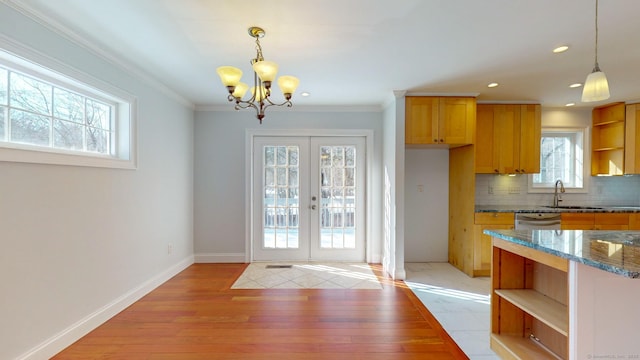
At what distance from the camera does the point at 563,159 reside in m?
4.36

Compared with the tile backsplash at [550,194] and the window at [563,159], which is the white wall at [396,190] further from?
the window at [563,159]

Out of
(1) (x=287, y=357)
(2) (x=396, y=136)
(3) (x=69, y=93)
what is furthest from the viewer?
(2) (x=396, y=136)

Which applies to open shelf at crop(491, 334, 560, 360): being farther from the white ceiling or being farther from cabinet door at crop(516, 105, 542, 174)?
cabinet door at crop(516, 105, 542, 174)

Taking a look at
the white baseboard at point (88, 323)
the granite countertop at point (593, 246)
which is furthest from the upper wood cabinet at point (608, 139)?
the white baseboard at point (88, 323)

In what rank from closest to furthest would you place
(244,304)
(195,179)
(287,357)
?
(287,357)
(244,304)
(195,179)

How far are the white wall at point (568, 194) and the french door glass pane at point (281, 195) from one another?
106 inches

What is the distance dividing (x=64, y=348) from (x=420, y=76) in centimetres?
394

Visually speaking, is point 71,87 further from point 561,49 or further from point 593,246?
point 561,49

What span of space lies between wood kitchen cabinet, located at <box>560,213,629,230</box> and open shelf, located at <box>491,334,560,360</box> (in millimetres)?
2348

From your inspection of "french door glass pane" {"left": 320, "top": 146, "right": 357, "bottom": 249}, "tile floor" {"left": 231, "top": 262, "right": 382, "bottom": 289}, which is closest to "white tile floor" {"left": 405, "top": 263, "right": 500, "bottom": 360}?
"tile floor" {"left": 231, "top": 262, "right": 382, "bottom": 289}

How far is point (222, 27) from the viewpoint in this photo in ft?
6.95

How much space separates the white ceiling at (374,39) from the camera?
6.21 ft

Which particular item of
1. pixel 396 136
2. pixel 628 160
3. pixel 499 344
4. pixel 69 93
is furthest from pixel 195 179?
pixel 628 160

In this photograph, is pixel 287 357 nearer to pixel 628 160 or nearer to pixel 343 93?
pixel 343 93
